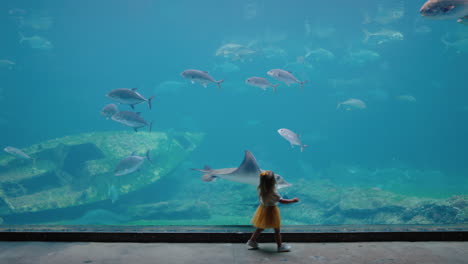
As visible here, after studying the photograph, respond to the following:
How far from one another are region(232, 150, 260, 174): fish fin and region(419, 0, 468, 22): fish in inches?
A: 122

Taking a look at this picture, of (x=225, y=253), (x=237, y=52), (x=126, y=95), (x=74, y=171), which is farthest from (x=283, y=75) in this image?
(x=237, y=52)

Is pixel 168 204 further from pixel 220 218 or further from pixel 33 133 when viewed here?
pixel 33 133

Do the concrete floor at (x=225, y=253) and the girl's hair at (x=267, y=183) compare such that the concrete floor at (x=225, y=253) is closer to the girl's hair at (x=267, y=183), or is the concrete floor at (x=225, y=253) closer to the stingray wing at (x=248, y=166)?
the girl's hair at (x=267, y=183)

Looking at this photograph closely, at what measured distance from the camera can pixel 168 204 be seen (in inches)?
442

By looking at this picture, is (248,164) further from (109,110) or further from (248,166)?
(109,110)

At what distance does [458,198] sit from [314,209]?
4.39 metres

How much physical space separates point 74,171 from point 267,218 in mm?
11362

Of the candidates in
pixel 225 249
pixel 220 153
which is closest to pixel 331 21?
pixel 220 153

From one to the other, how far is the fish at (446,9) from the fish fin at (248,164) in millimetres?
3111

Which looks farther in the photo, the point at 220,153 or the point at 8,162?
the point at 220,153

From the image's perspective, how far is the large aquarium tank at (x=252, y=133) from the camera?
8.88m

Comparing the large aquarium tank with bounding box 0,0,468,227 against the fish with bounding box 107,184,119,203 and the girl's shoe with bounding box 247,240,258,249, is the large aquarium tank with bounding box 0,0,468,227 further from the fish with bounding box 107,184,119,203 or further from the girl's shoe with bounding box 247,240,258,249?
the girl's shoe with bounding box 247,240,258,249

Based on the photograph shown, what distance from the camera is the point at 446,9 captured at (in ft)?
11.7

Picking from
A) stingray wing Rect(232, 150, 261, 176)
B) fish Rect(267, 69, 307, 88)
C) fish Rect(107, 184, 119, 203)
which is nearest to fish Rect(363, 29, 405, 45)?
fish Rect(267, 69, 307, 88)
